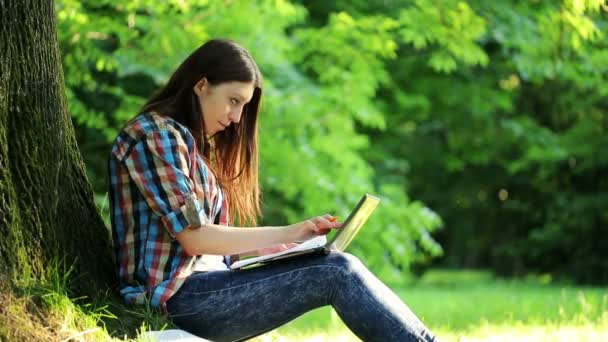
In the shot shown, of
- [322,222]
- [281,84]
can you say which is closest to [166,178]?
[322,222]

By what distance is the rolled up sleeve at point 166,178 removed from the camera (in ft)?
10.6

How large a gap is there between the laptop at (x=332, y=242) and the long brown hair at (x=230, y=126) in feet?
1.68

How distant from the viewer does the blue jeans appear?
10.6 feet

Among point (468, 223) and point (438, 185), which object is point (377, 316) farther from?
point (468, 223)

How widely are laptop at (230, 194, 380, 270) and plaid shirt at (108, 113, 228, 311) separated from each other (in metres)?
0.24

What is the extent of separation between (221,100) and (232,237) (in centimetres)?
57

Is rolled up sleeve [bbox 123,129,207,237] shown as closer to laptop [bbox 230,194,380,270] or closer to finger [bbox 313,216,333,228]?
laptop [bbox 230,194,380,270]

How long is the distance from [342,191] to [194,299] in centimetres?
748

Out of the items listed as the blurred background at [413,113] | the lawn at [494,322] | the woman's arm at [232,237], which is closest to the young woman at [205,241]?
Result: the woman's arm at [232,237]

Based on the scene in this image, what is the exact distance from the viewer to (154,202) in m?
3.25

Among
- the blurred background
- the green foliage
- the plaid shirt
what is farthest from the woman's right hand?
the green foliage

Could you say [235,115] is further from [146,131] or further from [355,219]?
[355,219]

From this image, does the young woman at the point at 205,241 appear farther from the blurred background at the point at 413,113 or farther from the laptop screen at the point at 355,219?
the blurred background at the point at 413,113

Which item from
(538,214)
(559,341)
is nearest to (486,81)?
(538,214)
